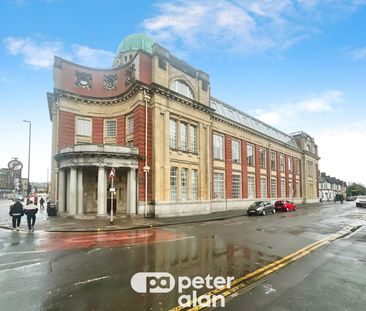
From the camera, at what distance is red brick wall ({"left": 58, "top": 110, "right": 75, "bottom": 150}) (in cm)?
2588

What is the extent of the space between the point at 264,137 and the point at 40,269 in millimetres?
41088

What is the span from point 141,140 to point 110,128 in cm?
558

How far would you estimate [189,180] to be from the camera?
90.7 ft

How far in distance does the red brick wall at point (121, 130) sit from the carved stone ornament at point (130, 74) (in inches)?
145

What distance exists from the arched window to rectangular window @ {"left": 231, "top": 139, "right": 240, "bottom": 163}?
10800 mm

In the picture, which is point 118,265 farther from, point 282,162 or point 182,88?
point 282,162

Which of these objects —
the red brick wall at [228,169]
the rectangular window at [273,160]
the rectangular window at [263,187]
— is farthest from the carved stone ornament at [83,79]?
the rectangular window at [273,160]

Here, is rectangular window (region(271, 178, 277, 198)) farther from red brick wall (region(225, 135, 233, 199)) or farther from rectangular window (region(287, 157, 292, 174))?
red brick wall (region(225, 135, 233, 199))

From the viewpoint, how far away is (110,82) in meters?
28.9

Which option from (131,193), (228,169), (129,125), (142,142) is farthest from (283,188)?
(131,193)

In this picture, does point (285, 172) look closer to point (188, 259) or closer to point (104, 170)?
point (104, 170)

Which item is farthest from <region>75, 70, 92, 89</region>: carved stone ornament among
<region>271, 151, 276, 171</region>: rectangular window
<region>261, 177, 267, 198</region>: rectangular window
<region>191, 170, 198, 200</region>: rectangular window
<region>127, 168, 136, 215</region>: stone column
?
<region>271, 151, 276, 171</region>: rectangular window

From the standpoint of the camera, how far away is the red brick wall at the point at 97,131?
27.8 meters

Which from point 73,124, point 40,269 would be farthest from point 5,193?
point 40,269
